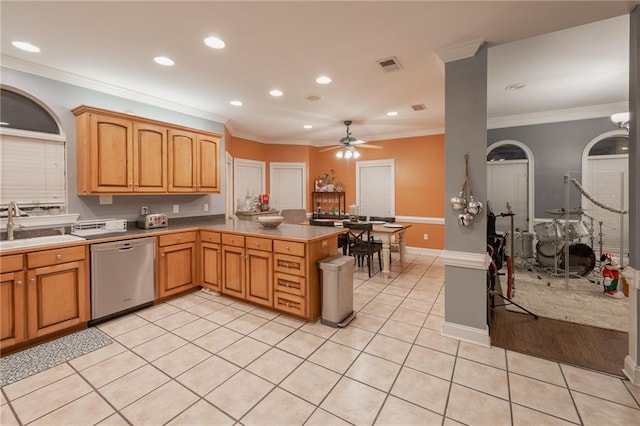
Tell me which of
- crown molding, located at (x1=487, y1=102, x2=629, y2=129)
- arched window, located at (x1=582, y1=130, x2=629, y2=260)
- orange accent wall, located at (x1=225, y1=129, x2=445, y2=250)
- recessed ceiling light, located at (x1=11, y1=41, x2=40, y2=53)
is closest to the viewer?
recessed ceiling light, located at (x1=11, y1=41, x2=40, y2=53)

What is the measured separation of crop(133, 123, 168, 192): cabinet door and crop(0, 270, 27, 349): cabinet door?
1.42 m

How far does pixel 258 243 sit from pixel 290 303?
758 millimetres

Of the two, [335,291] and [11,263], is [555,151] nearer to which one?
[335,291]

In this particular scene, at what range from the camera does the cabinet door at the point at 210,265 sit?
362 cm

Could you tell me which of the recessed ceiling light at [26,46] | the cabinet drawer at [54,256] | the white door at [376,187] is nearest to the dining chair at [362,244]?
the white door at [376,187]

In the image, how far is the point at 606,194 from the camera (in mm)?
4402

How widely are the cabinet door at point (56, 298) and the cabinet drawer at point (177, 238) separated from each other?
0.78 metres

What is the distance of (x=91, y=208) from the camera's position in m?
3.32

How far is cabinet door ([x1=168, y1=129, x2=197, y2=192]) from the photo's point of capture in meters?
3.77

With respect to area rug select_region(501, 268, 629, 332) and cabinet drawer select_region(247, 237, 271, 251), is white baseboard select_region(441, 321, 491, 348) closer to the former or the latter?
area rug select_region(501, 268, 629, 332)

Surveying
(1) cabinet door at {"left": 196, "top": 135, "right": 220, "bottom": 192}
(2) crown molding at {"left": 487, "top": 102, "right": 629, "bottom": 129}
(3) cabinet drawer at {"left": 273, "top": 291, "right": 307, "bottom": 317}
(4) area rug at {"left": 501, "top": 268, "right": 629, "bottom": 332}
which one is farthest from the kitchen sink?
(2) crown molding at {"left": 487, "top": 102, "right": 629, "bottom": 129}

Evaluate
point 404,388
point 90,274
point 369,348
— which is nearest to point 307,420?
point 404,388

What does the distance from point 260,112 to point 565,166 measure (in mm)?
5393

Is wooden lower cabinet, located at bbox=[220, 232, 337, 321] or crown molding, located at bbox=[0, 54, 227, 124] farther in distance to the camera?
wooden lower cabinet, located at bbox=[220, 232, 337, 321]
